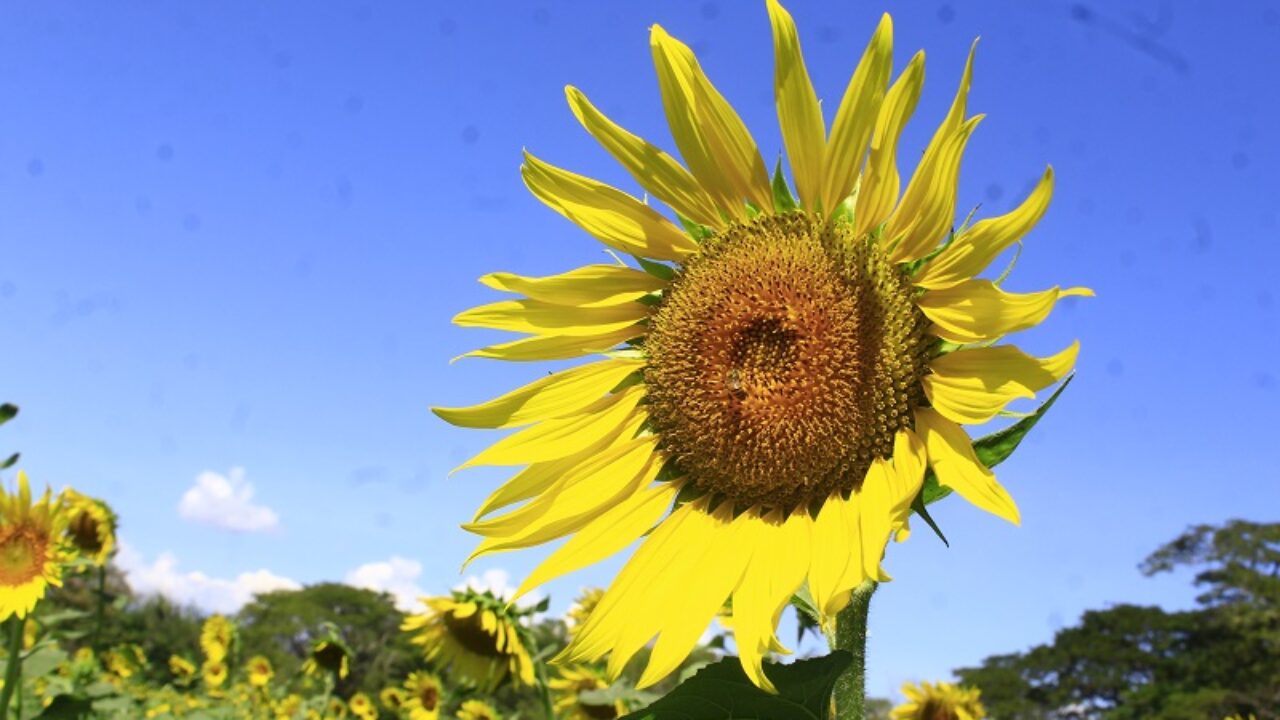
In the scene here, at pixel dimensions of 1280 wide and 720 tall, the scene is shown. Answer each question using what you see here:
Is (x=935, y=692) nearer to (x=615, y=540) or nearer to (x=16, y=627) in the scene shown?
(x=615, y=540)

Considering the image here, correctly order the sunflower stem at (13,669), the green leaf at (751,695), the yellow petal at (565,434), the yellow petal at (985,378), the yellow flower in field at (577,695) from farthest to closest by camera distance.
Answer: the yellow flower in field at (577,695) → the sunflower stem at (13,669) → the yellow petal at (565,434) → the yellow petal at (985,378) → the green leaf at (751,695)

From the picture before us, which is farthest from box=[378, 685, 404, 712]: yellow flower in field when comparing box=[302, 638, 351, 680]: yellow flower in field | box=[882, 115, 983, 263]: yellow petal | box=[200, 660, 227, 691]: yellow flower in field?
box=[882, 115, 983, 263]: yellow petal

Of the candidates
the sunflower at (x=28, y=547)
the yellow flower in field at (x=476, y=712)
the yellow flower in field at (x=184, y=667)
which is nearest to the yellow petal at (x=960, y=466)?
the sunflower at (x=28, y=547)

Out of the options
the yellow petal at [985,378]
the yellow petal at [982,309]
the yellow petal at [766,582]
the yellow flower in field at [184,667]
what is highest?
the yellow flower in field at [184,667]

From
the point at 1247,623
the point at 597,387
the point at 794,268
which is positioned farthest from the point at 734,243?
the point at 1247,623

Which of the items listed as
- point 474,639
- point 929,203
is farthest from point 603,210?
point 474,639

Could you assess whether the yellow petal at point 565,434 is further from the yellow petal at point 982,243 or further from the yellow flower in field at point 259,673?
the yellow flower in field at point 259,673

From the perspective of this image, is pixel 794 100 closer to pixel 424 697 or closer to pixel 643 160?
pixel 643 160
